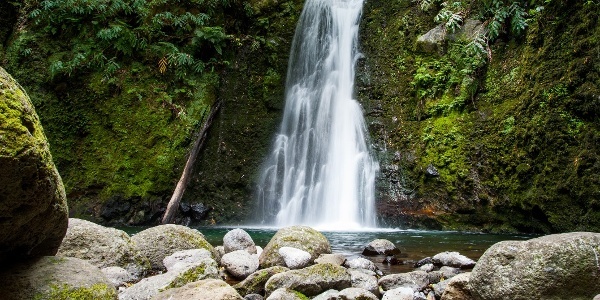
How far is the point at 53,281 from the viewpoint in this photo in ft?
8.77

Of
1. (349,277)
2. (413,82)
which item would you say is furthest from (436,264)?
(413,82)

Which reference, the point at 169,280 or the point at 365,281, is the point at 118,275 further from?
the point at 365,281

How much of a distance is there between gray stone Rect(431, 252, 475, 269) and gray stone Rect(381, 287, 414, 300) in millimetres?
1544

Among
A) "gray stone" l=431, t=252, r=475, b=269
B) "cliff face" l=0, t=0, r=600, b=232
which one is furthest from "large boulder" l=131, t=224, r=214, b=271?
"cliff face" l=0, t=0, r=600, b=232

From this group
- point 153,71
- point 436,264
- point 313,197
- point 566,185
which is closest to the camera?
point 436,264

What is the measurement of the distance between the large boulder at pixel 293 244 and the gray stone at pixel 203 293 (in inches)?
66.3

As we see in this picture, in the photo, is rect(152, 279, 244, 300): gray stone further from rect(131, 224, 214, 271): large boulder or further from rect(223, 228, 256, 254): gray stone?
rect(223, 228, 256, 254): gray stone

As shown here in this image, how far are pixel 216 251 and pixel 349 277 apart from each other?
76.2 inches

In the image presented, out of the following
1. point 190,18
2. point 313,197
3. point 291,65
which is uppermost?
point 190,18

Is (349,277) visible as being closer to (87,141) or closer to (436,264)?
(436,264)

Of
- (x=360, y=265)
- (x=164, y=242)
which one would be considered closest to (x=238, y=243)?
(x=164, y=242)

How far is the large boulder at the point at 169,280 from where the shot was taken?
3.33 meters

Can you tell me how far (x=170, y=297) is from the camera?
9.61 ft

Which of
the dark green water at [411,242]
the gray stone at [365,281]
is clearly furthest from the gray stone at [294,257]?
the dark green water at [411,242]
